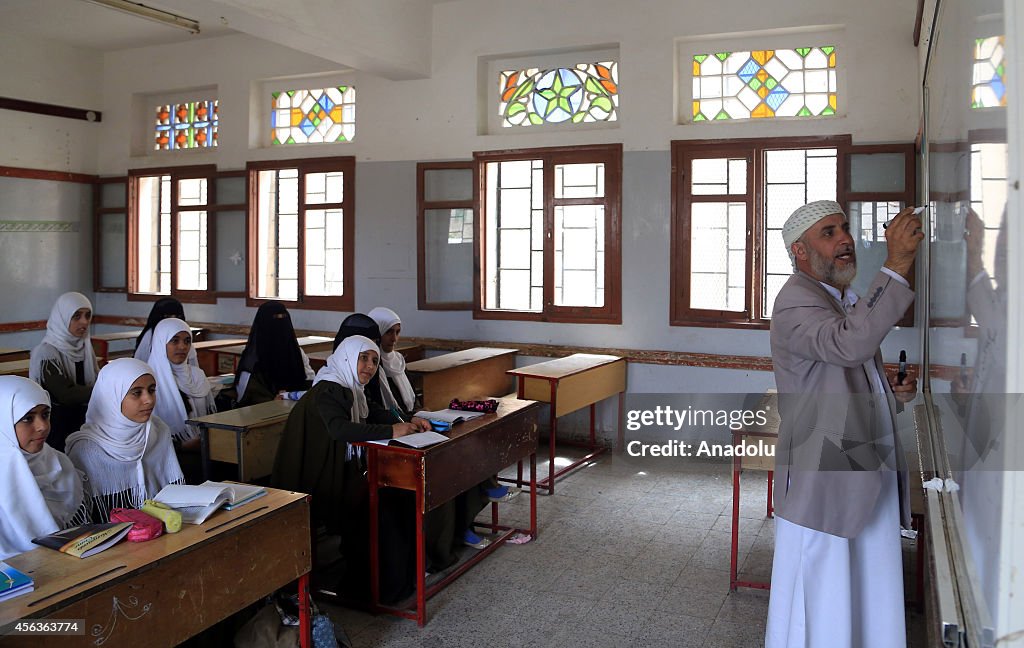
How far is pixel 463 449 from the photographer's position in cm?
327

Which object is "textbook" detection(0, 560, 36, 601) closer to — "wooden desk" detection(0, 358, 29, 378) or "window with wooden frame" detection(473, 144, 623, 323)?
"wooden desk" detection(0, 358, 29, 378)

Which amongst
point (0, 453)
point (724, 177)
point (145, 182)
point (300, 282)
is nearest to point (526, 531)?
point (0, 453)

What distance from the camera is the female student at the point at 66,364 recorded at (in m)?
4.18

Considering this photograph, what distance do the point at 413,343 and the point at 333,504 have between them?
10.7 ft

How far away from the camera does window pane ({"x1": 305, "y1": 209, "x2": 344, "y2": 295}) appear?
7008mm

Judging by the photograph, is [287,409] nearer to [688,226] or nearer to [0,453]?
[0,453]

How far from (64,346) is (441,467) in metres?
2.76

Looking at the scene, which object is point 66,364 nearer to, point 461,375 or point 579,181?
point 461,375

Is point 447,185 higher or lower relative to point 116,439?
higher

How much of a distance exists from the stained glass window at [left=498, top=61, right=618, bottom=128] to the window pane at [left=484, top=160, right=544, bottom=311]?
0.39 m

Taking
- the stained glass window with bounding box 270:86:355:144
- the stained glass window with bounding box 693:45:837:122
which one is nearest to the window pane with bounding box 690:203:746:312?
the stained glass window with bounding box 693:45:837:122

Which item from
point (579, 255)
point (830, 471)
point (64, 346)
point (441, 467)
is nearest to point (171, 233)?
point (64, 346)

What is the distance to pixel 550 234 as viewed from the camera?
608 centimetres

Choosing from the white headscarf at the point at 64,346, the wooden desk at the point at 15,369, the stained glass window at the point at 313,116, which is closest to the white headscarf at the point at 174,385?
the white headscarf at the point at 64,346
